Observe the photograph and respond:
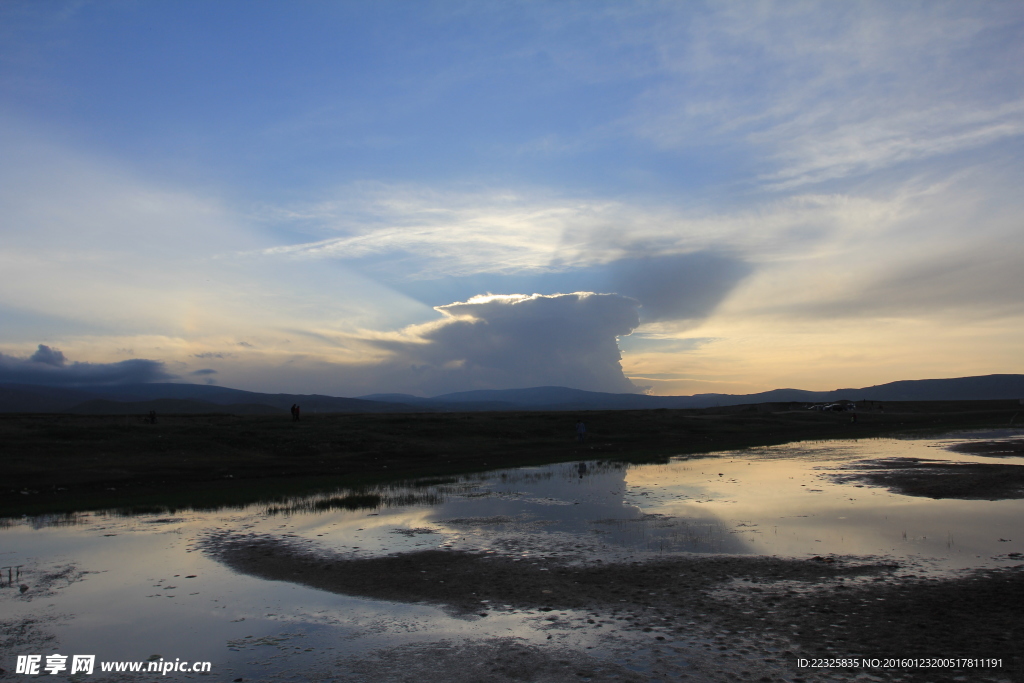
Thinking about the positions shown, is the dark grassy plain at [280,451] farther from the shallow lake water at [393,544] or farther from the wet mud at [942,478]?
the wet mud at [942,478]

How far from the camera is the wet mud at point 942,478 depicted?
74.0ft

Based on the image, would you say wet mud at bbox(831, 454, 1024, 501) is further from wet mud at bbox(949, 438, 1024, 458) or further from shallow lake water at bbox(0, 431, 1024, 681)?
wet mud at bbox(949, 438, 1024, 458)

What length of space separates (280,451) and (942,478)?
37.6m

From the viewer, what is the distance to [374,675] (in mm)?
8266

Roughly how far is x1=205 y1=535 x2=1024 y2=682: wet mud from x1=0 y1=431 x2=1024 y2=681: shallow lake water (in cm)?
54

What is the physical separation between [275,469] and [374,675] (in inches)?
1153

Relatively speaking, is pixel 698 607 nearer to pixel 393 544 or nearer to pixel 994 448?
pixel 393 544

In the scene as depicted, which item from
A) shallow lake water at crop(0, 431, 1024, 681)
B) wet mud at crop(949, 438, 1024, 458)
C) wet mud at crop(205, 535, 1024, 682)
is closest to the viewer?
wet mud at crop(205, 535, 1024, 682)

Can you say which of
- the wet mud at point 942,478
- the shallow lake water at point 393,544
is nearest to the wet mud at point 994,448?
the wet mud at point 942,478

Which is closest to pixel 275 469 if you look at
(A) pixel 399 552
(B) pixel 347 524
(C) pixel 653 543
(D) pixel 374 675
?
(B) pixel 347 524

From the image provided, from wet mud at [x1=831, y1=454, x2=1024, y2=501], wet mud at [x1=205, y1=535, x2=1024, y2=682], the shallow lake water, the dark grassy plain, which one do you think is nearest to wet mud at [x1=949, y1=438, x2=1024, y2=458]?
wet mud at [x1=831, y1=454, x2=1024, y2=501]

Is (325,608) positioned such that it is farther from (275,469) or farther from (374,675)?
(275,469)

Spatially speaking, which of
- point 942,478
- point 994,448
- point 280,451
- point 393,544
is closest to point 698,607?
point 393,544

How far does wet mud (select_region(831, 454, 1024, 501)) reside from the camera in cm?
2255
